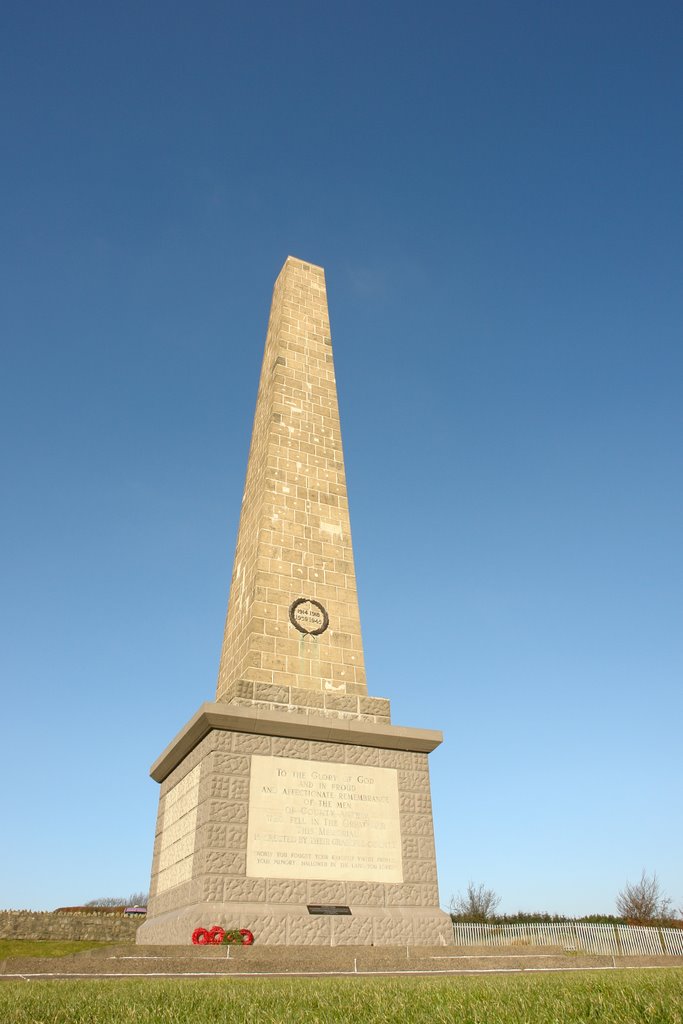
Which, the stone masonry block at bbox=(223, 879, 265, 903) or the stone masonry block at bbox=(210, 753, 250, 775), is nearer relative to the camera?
the stone masonry block at bbox=(223, 879, 265, 903)

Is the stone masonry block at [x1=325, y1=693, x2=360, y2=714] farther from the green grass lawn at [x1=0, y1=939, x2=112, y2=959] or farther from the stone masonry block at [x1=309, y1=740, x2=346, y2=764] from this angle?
the green grass lawn at [x1=0, y1=939, x2=112, y2=959]

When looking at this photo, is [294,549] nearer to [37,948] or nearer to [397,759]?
[397,759]

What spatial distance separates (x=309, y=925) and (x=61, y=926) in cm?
1155

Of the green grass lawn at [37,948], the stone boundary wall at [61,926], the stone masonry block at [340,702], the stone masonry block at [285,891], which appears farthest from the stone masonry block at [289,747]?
the stone boundary wall at [61,926]

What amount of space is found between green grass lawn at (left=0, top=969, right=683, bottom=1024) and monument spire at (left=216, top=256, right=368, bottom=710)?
30.2 ft

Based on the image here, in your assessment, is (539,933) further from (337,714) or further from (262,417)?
(262,417)

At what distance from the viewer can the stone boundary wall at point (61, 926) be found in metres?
19.5

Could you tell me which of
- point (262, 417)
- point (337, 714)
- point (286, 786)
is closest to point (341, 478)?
point (262, 417)

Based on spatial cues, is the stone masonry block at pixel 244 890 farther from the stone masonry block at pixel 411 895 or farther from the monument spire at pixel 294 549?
the monument spire at pixel 294 549

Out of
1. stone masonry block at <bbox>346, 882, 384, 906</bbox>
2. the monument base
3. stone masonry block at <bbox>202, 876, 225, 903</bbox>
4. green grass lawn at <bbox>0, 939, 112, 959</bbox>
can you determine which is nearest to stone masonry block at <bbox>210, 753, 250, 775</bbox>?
the monument base

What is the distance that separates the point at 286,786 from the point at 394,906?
3.09 meters

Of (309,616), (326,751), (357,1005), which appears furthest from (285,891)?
(357,1005)

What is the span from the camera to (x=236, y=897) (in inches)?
490

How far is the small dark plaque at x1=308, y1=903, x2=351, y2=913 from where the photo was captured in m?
12.9
